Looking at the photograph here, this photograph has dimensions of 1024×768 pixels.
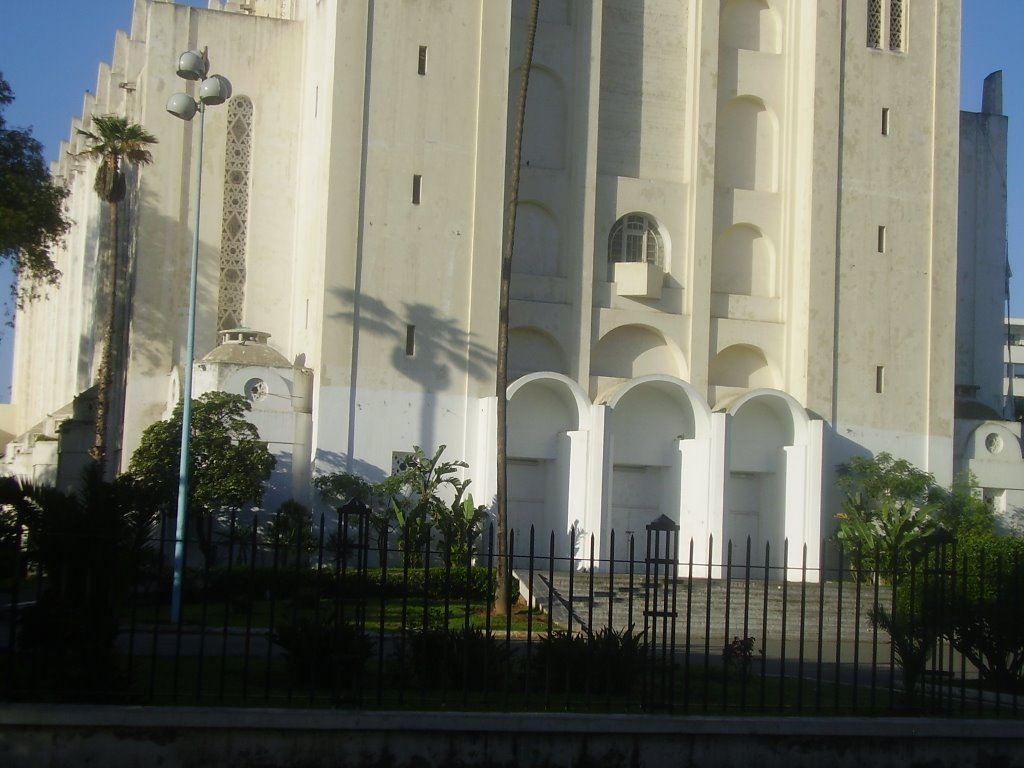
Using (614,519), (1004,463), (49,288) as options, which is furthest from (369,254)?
(49,288)

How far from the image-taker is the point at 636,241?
35.8 metres

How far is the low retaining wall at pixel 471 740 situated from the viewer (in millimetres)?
11078

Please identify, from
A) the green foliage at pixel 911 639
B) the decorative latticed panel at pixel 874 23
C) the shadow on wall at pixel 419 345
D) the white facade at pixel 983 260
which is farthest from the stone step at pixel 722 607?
the decorative latticed panel at pixel 874 23

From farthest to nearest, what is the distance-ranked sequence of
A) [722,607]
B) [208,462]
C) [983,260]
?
1. [983,260]
2. [208,462]
3. [722,607]

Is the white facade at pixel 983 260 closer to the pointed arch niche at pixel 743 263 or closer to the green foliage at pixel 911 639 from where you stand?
the pointed arch niche at pixel 743 263

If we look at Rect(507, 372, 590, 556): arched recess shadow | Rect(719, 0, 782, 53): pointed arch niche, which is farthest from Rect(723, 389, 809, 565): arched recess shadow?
Rect(719, 0, 782, 53): pointed arch niche

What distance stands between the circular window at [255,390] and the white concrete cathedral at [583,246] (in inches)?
3.5

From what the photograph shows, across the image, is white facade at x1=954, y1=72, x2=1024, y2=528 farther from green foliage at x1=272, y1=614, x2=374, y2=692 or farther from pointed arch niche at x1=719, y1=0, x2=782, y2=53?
green foliage at x1=272, y1=614, x2=374, y2=692

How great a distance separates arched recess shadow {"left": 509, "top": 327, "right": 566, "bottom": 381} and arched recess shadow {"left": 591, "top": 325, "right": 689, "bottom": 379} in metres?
1.19

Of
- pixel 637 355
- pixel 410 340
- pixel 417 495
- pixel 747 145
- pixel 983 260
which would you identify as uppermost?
pixel 747 145

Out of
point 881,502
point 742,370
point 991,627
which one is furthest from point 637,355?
point 991,627

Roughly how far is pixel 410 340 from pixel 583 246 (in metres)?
5.01

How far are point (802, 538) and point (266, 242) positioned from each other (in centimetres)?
1482

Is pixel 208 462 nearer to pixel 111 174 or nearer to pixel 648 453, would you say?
pixel 111 174
